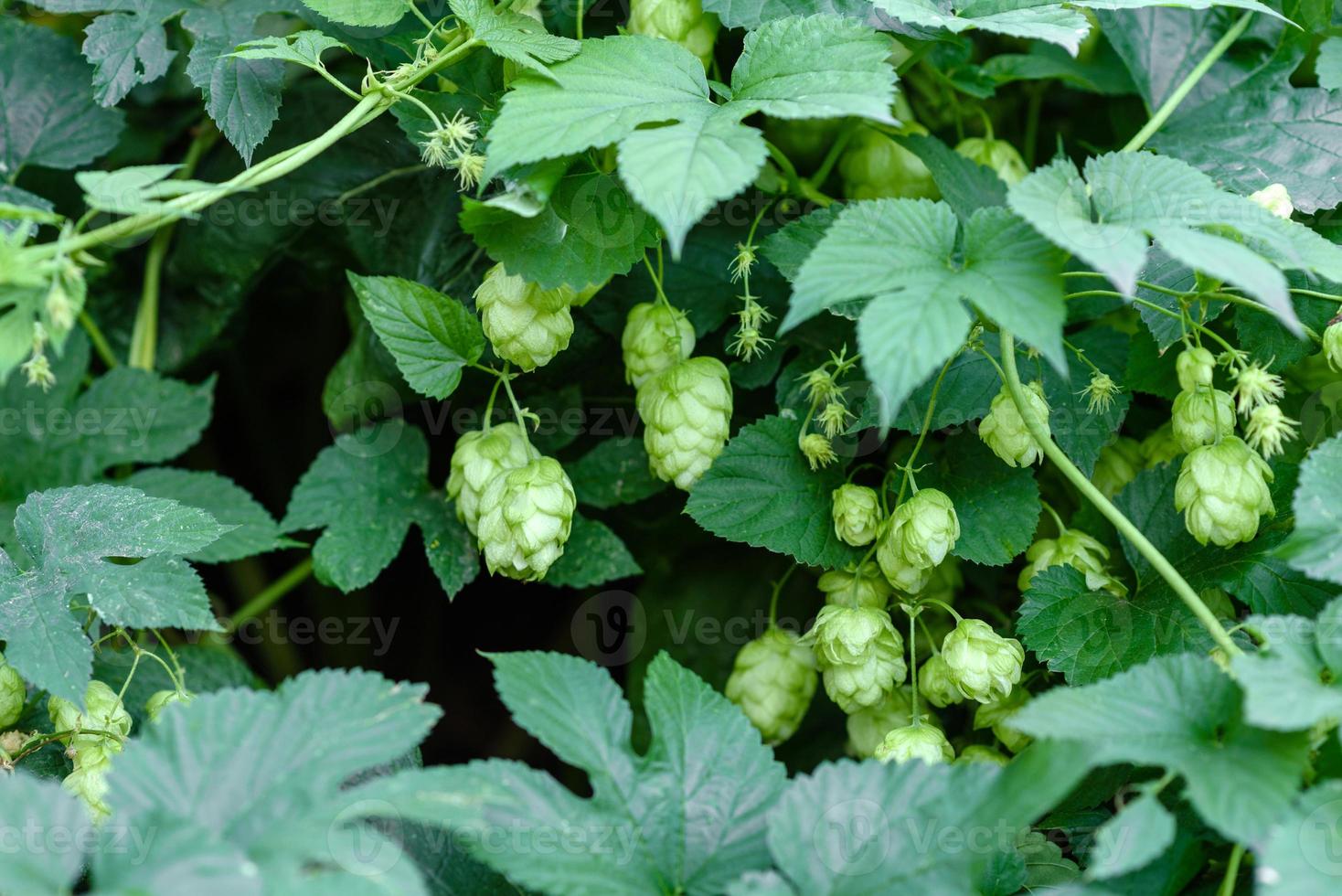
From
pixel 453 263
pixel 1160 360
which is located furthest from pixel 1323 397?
pixel 453 263

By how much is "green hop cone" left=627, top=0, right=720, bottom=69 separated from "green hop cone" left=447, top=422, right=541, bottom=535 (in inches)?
17.3

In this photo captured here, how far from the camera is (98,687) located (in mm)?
1035

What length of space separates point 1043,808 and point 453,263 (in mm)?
941

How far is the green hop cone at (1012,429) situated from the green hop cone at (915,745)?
268mm

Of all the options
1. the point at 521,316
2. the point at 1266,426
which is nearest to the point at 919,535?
the point at 1266,426

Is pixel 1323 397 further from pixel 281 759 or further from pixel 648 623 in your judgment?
pixel 281 759

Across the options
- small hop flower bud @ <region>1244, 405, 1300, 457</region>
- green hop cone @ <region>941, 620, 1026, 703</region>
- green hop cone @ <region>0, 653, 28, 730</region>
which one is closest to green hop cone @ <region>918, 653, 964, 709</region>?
green hop cone @ <region>941, 620, 1026, 703</region>

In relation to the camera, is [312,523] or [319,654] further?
[319,654]

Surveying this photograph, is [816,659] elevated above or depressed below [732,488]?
below

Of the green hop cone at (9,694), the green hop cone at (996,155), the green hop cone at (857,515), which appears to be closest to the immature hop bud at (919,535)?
the green hop cone at (857,515)

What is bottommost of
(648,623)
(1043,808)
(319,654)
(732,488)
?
Result: (319,654)

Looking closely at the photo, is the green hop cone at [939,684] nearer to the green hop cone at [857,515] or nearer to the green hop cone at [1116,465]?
the green hop cone at [857,515]

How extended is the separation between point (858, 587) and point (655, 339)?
0.33m

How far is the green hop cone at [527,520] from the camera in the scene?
1057 millimetres
